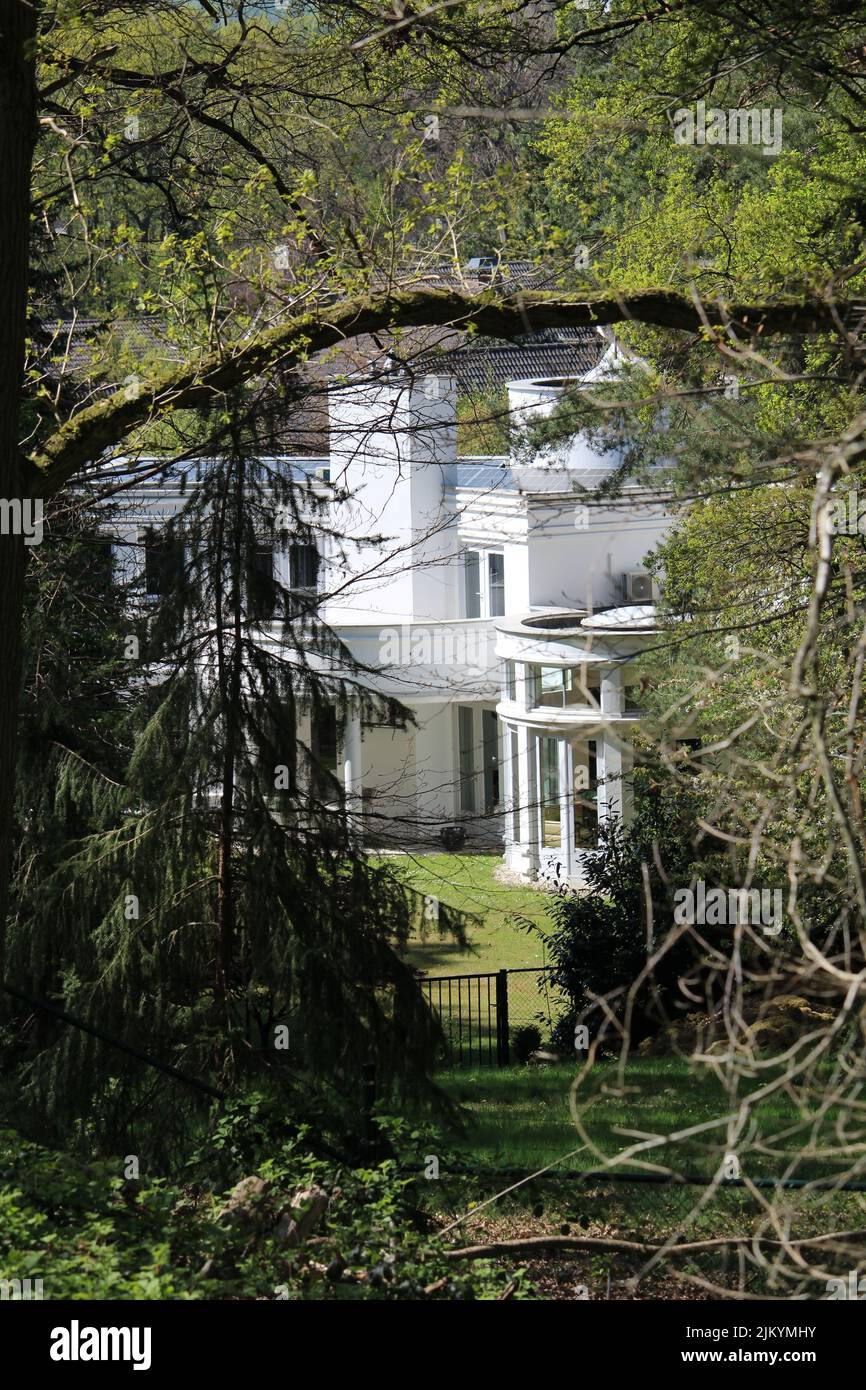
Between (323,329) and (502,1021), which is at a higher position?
(323,329)

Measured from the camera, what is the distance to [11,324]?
651 centimetres

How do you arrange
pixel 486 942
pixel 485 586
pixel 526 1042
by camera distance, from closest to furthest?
1. pixel 526 1042
2. pixel 486 942
3. pixel 485 586

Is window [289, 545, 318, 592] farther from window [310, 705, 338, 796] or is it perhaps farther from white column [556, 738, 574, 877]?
white column [556, 738, 574, 877]

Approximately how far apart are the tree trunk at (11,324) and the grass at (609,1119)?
319cm

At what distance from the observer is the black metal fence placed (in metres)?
15.2

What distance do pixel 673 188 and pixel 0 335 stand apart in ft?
59.8

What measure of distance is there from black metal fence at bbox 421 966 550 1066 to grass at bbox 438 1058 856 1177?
0.90 meters

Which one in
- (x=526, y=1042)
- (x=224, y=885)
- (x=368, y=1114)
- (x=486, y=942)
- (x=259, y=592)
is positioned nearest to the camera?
(x=368, y=1114)

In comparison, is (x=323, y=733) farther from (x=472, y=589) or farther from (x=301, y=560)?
(x=472, y=589)

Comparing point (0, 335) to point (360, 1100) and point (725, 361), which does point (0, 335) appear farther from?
point (360, 1100)

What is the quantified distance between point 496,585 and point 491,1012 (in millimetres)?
13003

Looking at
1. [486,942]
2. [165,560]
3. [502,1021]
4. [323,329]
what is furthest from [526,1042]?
[323,329]

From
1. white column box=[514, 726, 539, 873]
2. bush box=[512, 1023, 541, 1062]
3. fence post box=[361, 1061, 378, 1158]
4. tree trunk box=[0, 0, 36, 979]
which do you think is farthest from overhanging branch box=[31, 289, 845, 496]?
white column box=[514, 726, 539, 873]
